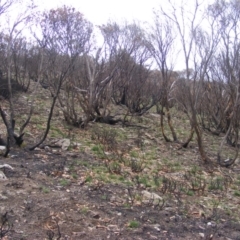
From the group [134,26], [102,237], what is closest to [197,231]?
[102,237]

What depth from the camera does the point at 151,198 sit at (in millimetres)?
6047

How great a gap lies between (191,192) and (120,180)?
48.5 inches

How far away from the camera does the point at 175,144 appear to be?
11992 millimetres

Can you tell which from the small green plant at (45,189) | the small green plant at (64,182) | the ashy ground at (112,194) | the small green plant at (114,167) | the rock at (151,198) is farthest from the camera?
the small green plant at (114,167)

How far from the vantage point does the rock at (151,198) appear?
5.92m

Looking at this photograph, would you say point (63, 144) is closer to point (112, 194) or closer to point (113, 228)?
point (112, 194)

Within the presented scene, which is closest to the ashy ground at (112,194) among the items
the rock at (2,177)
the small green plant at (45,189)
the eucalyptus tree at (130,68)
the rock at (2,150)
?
the small green plant at (45,189)

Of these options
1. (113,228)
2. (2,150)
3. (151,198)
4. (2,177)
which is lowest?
(113,228)

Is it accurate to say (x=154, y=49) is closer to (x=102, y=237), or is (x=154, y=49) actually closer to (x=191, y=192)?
(x=191, y=192)

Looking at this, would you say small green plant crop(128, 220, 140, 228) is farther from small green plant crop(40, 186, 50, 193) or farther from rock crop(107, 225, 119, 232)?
small green plant crop(40, 186, 50, 193)

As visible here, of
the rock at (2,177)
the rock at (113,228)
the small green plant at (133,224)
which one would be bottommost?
the rock at (113,228)

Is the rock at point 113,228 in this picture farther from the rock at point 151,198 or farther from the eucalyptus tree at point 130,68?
the eucalyptus tree at point 130,68

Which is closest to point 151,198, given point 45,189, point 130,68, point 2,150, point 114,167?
point 45,189

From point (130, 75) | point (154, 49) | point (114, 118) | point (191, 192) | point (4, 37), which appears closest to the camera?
point (191, 192)
